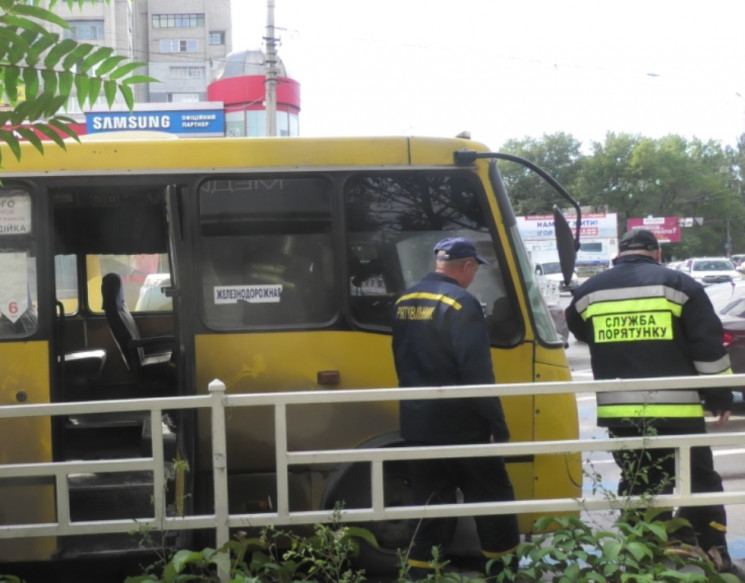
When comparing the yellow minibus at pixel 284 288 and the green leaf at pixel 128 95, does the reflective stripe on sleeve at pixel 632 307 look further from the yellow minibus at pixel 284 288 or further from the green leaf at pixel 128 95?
the green leaf at pixel 128 95

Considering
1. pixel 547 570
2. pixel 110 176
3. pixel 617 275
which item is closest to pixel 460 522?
pixel 547 570

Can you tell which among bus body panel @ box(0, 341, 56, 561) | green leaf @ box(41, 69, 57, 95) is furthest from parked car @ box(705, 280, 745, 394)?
green leaf @ box(41, 69, 57, 95)

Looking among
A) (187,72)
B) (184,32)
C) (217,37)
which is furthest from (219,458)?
(217,37)

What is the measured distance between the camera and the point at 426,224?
5590mm

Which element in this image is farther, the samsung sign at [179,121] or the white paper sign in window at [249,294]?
the samsung sign at [179,121]

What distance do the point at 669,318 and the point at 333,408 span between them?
199cm

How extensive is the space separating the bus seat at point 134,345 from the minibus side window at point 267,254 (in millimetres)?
1466

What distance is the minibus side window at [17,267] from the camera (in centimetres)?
528

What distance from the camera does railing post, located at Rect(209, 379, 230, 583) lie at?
14.1 ft

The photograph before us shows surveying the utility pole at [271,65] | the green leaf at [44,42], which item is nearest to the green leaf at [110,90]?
the green leaf at [44,42]

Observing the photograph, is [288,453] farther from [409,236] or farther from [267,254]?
[409,236]

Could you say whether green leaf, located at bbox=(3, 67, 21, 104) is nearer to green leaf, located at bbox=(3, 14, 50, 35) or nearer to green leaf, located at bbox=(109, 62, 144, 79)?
green leaf, located at bbox=(3, 14, 50, 35)

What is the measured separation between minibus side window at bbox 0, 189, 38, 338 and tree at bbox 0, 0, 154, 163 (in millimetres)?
2175

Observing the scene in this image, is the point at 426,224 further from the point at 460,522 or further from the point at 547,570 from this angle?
the point at 547,570
